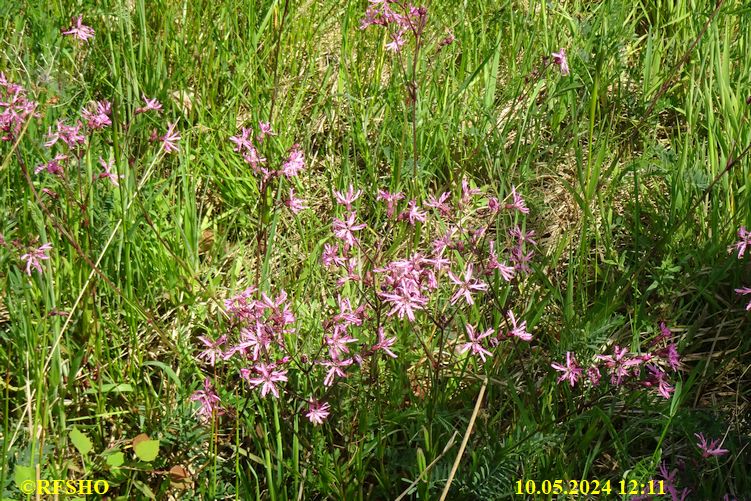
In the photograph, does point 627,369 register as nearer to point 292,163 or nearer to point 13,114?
point 292,163

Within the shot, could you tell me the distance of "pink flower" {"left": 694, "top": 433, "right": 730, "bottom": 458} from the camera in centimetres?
213

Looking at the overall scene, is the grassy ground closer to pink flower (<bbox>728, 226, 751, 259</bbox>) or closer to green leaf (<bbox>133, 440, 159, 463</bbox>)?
green leaf (<bbox>133, 440, 159, 463</bbox>)

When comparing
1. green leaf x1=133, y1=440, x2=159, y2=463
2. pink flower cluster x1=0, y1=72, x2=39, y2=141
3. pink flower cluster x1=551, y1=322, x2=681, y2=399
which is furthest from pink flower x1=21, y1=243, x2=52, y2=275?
pink flower cluster x1=551, y1=322, x2=681, y2=399

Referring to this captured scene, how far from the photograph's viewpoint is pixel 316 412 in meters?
2.12

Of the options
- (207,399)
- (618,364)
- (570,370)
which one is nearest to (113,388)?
(207,399)

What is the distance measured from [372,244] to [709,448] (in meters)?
1.30

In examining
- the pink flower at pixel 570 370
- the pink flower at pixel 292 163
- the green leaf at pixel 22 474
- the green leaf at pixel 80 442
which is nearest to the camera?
the green leaf at pixel 22 474

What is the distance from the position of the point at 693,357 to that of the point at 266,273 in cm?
140

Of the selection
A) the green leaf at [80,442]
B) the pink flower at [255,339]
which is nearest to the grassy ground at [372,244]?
the green leaf at [80,442]

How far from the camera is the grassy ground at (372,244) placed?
7.31 feet

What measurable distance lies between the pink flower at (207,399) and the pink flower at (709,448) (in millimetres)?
1322

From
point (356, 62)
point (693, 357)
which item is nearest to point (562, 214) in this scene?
point (693, 357)

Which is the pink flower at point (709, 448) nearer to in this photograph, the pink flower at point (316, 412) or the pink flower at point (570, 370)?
the pink flower at point (570, 370)

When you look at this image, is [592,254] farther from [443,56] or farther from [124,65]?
[124,65]
